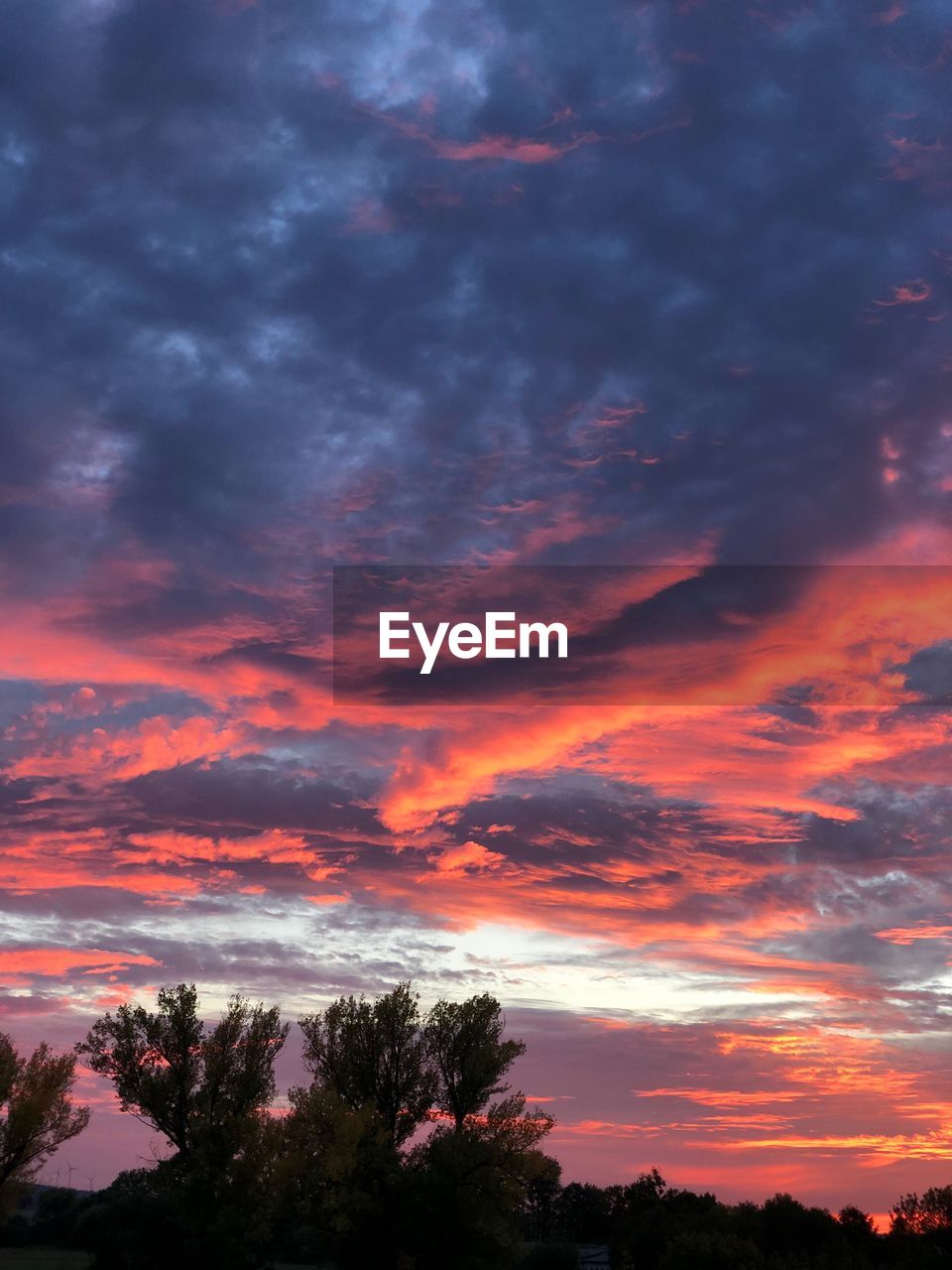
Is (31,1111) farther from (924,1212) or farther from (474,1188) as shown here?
(924,1212)

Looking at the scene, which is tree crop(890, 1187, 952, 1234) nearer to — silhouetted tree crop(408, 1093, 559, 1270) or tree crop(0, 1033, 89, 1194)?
silhouetted tree crop(408, 1093, 559, 1270)

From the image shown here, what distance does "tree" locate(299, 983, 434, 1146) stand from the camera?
6519 cm

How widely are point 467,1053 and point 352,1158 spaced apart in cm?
975

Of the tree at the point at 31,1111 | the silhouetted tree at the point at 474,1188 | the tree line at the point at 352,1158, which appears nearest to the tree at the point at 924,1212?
the tree line at the point at 352,1158

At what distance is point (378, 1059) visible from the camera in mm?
66750

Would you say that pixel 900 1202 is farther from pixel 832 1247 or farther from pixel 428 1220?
pixel 428 1220

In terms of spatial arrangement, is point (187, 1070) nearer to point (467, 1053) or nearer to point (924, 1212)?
point (467, 1053)

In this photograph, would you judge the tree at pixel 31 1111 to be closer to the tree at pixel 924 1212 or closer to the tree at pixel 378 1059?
the tree at pixel 378 1059

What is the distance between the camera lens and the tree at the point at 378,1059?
65.2 m

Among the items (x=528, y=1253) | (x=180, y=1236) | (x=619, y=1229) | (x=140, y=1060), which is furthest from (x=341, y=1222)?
(x=619, y=1229)

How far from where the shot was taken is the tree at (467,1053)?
64.5 metres

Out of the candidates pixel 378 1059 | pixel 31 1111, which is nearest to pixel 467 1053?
pixel 378 1059

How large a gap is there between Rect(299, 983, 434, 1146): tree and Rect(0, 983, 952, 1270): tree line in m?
0.09

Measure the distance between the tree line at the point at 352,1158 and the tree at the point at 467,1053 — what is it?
0.09 m
